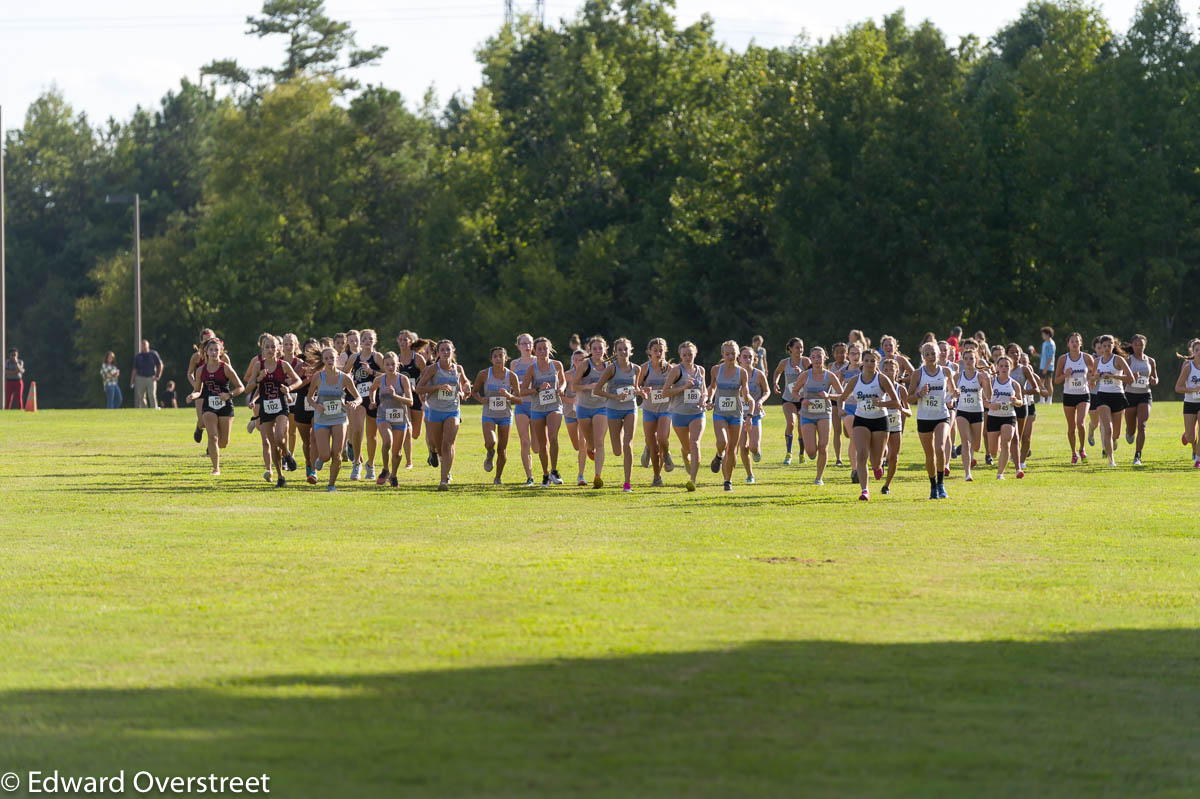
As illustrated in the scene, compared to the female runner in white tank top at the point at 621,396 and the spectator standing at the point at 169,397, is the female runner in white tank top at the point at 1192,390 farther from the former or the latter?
the spectator standing at the point at 169,397

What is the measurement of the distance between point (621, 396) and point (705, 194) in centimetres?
4852

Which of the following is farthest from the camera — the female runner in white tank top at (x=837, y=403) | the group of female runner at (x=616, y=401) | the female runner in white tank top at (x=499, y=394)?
the female runner in white tank top at (x=837, y=403)

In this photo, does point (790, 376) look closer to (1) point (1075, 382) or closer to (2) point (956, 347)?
(1) point (1075, 382)

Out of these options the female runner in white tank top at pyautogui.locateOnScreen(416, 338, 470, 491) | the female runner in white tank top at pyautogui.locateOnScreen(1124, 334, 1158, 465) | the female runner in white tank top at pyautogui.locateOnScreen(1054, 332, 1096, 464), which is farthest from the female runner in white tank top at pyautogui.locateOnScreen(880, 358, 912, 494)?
the female runner in white tank top at pyautogui.locateOnScreen(1124, 334, 1158, 465)

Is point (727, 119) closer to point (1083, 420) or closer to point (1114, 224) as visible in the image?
point (1114, 224)

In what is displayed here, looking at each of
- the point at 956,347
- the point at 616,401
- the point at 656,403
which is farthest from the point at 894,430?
the point at 956,347

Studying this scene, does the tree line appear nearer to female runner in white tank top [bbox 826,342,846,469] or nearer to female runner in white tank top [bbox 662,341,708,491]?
female runner in white tank top [bbox 826,342,846,469]

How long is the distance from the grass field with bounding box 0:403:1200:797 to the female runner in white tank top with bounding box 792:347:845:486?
357 centimetres

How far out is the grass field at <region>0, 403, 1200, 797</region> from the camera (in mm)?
6719

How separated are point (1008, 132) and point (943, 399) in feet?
156

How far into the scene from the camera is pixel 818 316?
6644cm

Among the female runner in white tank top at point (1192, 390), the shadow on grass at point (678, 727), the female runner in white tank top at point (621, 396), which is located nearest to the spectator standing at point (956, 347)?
the female runner in white tank top at point (1192, 390)

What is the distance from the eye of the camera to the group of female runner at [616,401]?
67.4 feet

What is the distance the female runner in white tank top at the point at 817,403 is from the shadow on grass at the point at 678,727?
12.7 meters
